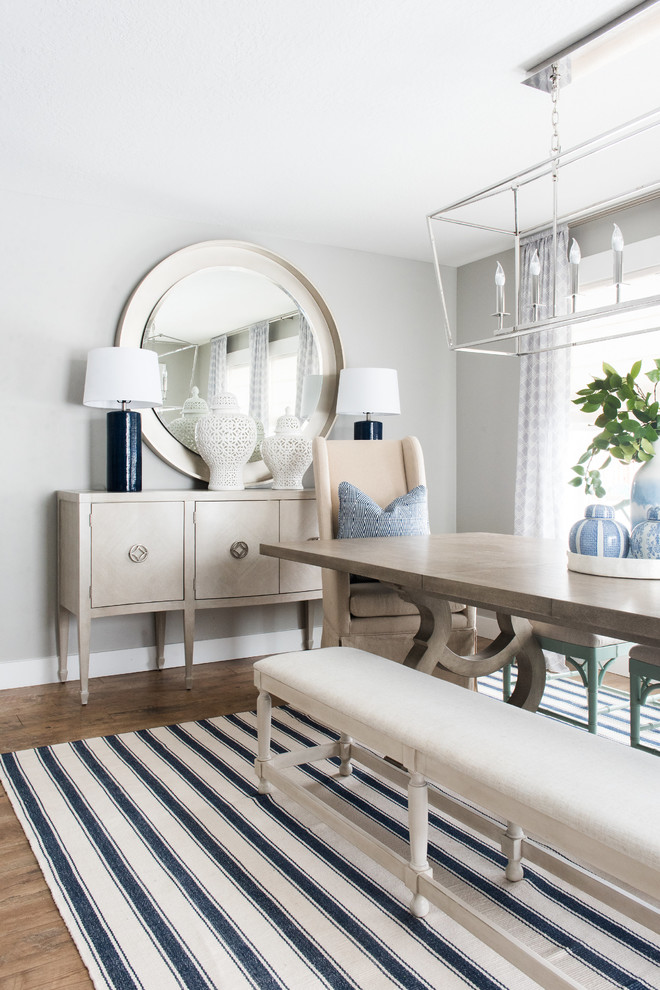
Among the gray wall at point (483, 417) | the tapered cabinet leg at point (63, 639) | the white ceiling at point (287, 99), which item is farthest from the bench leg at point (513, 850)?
the gray wall at point (483, 417)

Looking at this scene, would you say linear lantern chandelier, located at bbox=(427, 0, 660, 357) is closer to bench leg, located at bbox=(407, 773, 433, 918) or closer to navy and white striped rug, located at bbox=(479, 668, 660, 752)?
bench leg, located at bbox=(407, 773, 433, 918)

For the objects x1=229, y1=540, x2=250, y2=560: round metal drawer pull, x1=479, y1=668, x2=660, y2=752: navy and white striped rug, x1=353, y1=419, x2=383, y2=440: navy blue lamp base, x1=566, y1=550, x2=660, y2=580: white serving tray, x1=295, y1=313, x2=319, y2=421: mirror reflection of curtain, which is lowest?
x1=479, y1=668, x2=660, y2=752: navy and white striped rug

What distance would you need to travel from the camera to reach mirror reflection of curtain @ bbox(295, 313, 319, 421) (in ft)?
13.4

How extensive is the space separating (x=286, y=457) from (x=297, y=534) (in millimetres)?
400

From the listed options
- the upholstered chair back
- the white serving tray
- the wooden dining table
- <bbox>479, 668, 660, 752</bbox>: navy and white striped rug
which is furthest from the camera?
the upholstered chair back

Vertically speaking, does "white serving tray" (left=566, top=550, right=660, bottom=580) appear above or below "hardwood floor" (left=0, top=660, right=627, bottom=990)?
above

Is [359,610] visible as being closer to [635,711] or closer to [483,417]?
[635,711]

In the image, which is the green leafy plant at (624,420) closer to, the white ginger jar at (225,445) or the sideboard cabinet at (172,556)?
the sideboard cabinet at (172,556)

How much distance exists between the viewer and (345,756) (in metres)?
2.35

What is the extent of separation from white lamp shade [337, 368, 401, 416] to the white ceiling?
2.62 feet

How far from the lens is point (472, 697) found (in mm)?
1688

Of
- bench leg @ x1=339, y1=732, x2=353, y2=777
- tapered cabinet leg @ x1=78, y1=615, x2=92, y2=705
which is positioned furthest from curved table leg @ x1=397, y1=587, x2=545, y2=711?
tapered cabinet leg @ x1=78, y1=615, x2=92, y2=705

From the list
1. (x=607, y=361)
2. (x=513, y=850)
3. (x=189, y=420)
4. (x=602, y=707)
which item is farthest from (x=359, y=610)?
(x=607, y=361)

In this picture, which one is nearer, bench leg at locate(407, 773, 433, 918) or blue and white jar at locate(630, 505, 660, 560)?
bench leg at locate(407, 773, 433, 918)
